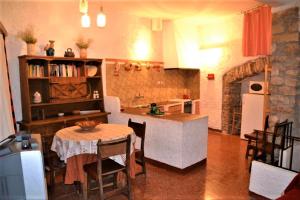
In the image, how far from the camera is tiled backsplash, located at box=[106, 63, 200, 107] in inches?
208

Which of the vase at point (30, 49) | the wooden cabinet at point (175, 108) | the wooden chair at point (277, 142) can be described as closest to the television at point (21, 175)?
the vase at point (30, 49)

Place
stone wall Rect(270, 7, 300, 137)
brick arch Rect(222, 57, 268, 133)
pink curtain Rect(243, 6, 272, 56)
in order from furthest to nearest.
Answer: brick arch Rect(222, 57, 268, 133) → pink curtain Rect(243, 6, 272, 56) → stone wall Rect(270, 7, 300, 137)

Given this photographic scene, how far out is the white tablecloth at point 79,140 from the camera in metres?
2.73

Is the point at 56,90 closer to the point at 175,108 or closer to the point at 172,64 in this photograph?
the point at 175,108

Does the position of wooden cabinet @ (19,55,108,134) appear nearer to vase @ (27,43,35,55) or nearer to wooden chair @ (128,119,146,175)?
vase @ (27,43,35,55)

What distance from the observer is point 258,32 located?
5125 millimetres

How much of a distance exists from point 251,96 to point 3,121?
4.90 m

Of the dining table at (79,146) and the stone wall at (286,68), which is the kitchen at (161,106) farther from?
the stone wall at (286,68)

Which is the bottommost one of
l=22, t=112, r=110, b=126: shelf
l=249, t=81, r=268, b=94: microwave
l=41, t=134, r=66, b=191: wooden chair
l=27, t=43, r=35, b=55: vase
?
l=41, t=134, r=66, b=191: wooden chair

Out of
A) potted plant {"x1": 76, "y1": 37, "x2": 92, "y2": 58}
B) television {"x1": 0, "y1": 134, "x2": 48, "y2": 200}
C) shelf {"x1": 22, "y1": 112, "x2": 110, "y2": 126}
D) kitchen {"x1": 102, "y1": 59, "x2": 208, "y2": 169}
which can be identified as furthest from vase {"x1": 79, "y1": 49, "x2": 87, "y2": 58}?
television {"x1": 0, "y1": 134, "x2": 48, "y2": 200}

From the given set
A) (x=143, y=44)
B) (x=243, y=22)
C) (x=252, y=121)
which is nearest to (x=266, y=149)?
(x=252, y=121)

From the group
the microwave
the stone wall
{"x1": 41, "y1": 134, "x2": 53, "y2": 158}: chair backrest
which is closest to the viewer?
{"x1": 41, "y1": 134, "x2": 53, "y2": 158}: chair backrest

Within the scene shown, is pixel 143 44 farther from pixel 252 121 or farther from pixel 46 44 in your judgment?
pixel 252 121

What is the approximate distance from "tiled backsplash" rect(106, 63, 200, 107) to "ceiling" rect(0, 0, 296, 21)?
1.24 metres
